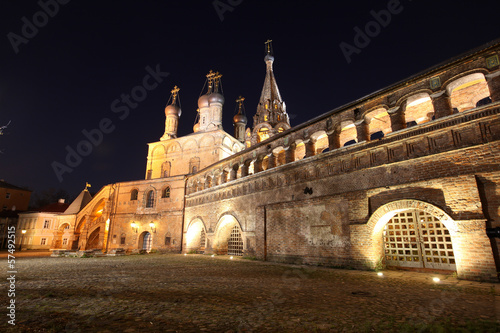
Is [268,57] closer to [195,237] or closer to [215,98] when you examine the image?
[215,98]

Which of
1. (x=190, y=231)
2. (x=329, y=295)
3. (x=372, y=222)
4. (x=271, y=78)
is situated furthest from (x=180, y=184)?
(x=329, y=295)

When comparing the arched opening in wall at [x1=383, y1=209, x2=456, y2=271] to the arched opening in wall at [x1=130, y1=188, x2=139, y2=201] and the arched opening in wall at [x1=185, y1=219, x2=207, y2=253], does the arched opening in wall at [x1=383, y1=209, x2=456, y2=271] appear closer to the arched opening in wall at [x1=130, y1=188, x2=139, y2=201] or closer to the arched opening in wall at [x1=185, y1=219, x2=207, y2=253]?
the arched opening in wall at [x1=185, y1=219, x2=207, y2=253]

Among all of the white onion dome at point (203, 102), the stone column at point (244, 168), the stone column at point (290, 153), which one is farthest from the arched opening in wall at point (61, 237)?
the stone column at point (290, 153)

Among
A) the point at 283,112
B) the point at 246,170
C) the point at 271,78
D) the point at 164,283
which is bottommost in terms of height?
the point at 164,283

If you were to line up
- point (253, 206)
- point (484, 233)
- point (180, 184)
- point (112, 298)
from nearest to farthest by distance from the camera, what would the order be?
point (112, 298) → point (484, 233) → point (253, 206) → point (180, 184)

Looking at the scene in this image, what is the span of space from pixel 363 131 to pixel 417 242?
175 inches

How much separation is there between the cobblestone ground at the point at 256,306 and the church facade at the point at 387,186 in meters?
1.96

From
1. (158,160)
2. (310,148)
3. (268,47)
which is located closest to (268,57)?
(268,47)

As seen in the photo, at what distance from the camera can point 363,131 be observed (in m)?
10.3

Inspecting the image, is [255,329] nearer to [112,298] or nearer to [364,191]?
[112,298]

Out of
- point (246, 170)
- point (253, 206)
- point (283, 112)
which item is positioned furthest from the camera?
point (283, 112)

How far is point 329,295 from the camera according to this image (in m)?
5.57

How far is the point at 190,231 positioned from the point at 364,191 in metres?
14.8

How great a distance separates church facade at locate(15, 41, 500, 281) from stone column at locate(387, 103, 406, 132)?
0.04 meters
